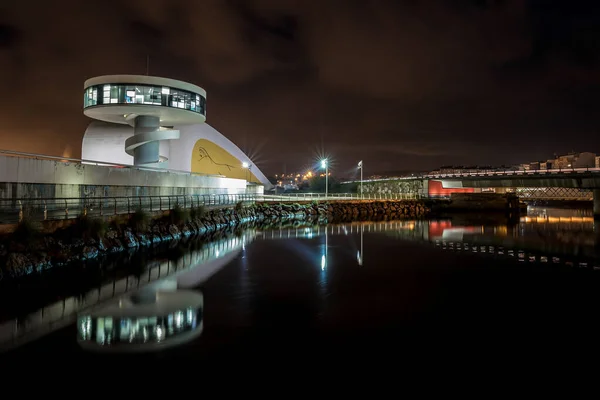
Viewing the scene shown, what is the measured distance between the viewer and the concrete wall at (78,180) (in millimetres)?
22672

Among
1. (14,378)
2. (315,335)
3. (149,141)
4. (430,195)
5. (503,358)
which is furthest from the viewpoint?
(430,195)

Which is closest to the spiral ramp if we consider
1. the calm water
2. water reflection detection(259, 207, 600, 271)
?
water reflection detection(259, 207, 600, 271)

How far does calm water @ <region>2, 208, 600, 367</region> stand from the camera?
28.1 ft

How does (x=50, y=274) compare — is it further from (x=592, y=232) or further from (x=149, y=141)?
(x=592, y=232)

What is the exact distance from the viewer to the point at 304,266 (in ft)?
59.5

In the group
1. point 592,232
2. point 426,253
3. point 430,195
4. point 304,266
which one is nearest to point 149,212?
point 304,266

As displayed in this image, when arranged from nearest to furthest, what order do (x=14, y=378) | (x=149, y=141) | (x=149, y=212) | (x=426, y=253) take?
1. (x=14, y=378)
2. (x=426, y=253)
3. (x=149, y=212)
4. (x=149, y=141)

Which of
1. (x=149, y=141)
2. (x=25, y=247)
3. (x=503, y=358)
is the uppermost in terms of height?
(x=149, y=141)

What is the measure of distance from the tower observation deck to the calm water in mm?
25052

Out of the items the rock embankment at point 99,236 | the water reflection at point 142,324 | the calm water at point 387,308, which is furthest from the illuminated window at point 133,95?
the water reflection at point 142,324

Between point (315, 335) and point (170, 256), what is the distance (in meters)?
11.9

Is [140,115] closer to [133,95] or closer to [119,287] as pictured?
[133,95]

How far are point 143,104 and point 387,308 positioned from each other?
121 feet

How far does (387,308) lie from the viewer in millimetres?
11750
